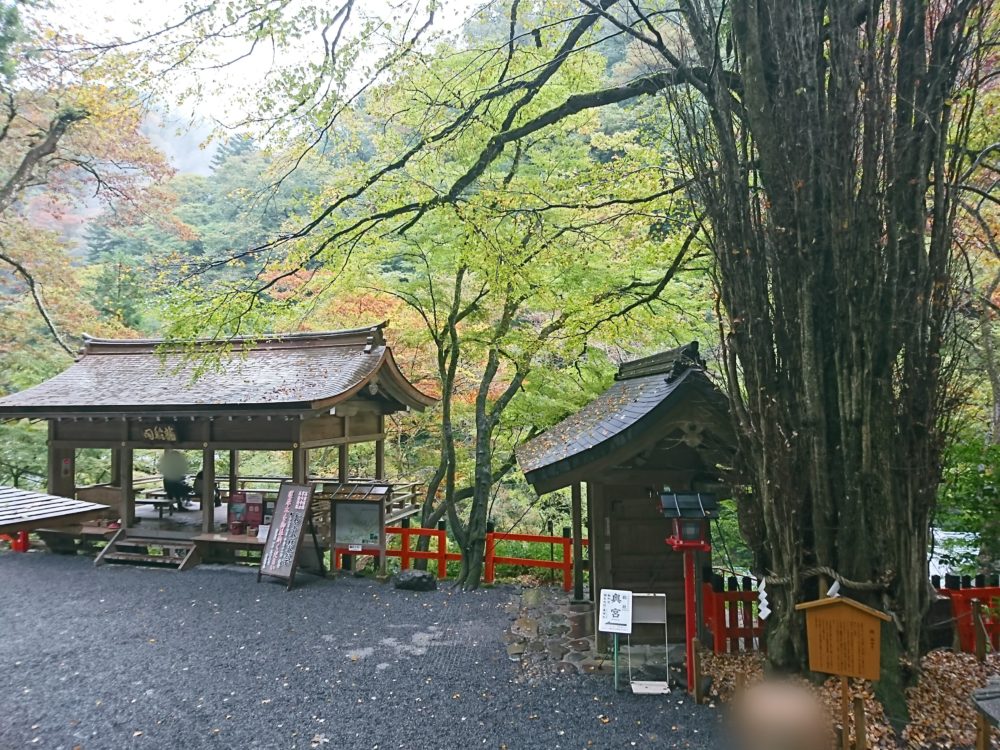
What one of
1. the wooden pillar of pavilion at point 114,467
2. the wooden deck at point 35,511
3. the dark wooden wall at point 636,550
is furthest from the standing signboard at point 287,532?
the wooden pillar of pavilion at point 114,467

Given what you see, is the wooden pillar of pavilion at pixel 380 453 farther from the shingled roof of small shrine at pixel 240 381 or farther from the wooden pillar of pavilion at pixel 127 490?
the wooden pillar of pavilion at pixel 127 490

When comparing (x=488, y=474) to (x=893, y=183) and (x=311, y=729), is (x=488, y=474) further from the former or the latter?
(x=893, y=183)

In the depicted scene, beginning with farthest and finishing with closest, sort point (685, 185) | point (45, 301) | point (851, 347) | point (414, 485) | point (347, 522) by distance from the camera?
point (45, 301) → point (414, 485) → point (347, 522) → point (685, 185) → point (851, 347)

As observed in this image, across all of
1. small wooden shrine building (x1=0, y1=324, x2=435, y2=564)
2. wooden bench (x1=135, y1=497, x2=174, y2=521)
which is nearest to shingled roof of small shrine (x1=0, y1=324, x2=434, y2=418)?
small wooden shrine building (x1=0, y1=324, x2=435, y2=564)

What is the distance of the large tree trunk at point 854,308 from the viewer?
14.6 feet

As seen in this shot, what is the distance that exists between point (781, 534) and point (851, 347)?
1533 mm

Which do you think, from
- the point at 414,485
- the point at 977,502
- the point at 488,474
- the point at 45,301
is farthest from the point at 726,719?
the point at 45,301

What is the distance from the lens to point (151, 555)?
34.7ft

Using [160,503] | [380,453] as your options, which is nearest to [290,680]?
[380,453]

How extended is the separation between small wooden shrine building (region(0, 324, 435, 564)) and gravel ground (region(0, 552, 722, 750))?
2.51 m

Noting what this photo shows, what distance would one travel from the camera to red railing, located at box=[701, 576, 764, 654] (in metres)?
5.92

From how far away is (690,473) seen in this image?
6.33 m

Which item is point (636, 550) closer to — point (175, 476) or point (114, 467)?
point (175, 476)

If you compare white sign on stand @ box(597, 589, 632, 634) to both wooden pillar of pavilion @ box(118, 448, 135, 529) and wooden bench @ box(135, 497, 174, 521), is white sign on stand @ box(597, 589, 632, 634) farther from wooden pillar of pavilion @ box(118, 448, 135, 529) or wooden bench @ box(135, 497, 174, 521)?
wooden bench @ box(135, 497, 174, 521)
